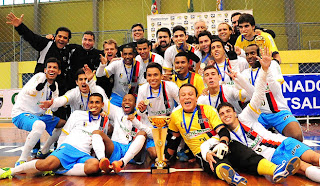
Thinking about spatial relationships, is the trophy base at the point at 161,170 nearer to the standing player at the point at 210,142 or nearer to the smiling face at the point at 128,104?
the standing player at the point at 210,142

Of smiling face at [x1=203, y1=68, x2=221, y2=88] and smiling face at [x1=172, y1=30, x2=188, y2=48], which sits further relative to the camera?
smiling face at [x1=172, y1=30, x2=188, y2=48]

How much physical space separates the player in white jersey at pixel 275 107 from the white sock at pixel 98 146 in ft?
6.84

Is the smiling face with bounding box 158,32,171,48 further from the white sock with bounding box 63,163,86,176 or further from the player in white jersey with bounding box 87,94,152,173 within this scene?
the white sock with bounding box 63,163,86,176

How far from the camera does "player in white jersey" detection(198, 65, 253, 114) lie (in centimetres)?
341

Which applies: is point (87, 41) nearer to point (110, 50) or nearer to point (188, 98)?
point (110, 50)

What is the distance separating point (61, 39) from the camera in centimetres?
457

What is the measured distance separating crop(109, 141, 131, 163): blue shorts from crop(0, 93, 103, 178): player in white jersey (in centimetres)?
29

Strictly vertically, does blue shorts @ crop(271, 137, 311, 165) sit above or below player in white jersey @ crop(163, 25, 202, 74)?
below

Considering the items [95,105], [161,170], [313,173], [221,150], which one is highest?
[95,105]

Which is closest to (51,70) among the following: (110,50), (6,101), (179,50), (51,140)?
(51,140)

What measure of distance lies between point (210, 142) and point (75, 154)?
1.52 meters

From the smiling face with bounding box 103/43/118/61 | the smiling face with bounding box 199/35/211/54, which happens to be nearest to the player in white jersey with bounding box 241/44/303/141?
the smiling face with bounding box 199/35/211/54

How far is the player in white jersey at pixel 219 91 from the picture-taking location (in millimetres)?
3414

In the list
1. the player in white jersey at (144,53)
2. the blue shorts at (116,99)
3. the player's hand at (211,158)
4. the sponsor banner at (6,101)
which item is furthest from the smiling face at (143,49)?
the sponsor banner at (6,101)
